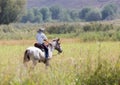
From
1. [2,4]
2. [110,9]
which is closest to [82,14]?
[110,9]

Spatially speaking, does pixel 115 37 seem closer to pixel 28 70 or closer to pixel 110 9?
pixel 28 70

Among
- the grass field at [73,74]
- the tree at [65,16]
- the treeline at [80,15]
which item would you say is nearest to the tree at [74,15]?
the treeline at [80,15]

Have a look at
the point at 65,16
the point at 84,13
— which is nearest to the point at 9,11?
the point at 84,13

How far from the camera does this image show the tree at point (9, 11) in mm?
75062

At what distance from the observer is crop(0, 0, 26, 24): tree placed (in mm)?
75062

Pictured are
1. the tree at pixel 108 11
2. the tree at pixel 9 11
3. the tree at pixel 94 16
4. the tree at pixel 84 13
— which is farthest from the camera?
the tree at pixel 84 13

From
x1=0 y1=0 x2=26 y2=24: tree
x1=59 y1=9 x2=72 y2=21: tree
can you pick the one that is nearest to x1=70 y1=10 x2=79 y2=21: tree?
x1=59 y1=9 x2=72 y2=21: tree

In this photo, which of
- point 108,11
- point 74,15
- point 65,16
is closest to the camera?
point 108,11

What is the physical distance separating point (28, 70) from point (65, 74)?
2.18 ft

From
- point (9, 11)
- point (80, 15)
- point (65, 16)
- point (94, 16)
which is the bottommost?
point (65, 16)

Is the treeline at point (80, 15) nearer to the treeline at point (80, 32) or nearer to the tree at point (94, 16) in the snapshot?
the tree at point (94, 16)

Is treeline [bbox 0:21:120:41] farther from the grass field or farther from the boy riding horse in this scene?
the grass field

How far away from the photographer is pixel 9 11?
75875 mm

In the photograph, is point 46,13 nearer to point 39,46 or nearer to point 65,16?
point 65,16
